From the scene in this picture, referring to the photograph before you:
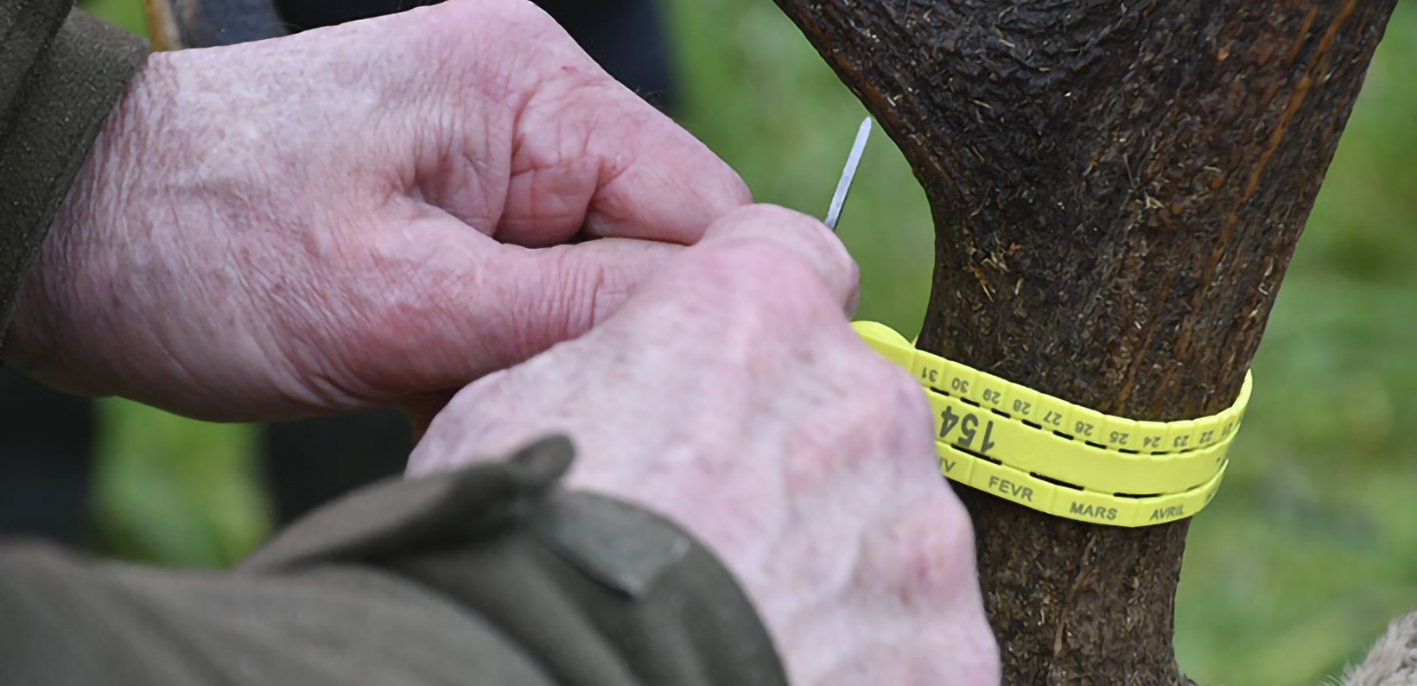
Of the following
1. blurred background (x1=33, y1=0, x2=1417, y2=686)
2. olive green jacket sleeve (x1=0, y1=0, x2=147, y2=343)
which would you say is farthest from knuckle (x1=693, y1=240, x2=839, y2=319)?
blurred background (x1=33, y1=0, x2=1417, y2=686)

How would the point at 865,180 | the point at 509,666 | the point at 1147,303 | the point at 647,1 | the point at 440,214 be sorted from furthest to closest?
1. the point at 865,180
2. the point at 647,1
3. the point at 440,214
4. the point at 1147,303
5. the point at 509,666

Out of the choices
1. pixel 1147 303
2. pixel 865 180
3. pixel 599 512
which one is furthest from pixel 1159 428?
pixel 865 180

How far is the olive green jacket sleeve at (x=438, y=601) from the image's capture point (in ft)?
1.26

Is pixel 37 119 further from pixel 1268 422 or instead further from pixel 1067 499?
pixel 1268 422

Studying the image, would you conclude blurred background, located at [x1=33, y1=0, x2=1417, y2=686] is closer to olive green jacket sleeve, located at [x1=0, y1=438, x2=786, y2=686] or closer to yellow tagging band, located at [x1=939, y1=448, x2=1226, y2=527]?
yellow tagging band, located at [x1=939, y1=448, x2=1226, y2=527]

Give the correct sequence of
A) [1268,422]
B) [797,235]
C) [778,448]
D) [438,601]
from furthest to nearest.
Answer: [1268,422]
[797,235]
[778,448]
[438,601]

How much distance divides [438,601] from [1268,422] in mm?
2166

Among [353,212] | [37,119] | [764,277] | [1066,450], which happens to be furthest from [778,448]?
[37,119]

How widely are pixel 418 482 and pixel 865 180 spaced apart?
2415mm

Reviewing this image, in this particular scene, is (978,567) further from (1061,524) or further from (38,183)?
(38,183)

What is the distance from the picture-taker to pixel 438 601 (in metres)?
0.47

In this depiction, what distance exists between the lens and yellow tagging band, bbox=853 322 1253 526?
799 millimetres

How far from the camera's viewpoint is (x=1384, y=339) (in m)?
2.35

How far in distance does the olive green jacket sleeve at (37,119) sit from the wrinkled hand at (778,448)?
0.33 m
